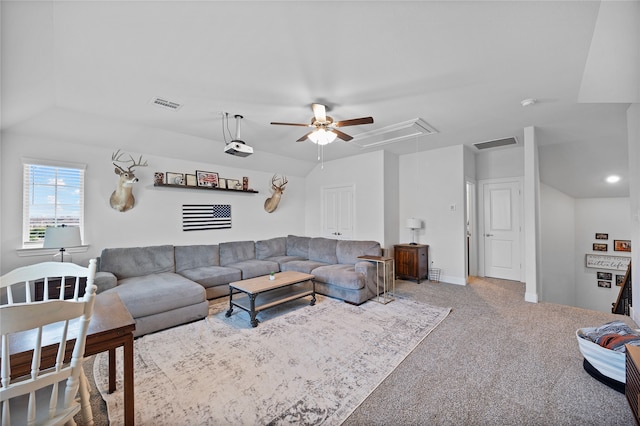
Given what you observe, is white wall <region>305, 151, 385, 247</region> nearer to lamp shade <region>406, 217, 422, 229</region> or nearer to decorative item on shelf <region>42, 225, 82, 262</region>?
lamp shade <region>406, 217, 422, 229</region>

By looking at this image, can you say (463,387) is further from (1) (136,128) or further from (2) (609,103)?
(1) (136,128)

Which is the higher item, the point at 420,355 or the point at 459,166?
the point at 459,166

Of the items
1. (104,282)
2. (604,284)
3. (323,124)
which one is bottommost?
(604,284)

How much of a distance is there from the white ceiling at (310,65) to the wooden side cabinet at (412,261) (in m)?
2.35

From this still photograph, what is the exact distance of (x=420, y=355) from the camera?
2.48 meters

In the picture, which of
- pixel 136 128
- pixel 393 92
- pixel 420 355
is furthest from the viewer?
pixel 136 128

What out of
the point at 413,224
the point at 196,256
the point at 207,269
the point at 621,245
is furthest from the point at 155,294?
the point at 621,245

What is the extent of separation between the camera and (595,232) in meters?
5.55

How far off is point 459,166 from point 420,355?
12.3 ft

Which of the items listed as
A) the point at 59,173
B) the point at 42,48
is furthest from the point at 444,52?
the point at 59,173

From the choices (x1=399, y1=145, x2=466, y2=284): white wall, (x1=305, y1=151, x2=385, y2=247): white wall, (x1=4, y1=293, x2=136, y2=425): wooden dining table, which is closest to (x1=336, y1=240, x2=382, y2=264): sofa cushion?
(x1=305, y1=151, x2=385, y2=247): white wall

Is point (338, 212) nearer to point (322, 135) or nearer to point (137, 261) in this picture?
point (322, 135)

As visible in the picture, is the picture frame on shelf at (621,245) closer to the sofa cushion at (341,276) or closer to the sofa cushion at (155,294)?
the sofa cushion at (341,276)

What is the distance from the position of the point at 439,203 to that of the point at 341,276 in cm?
270
